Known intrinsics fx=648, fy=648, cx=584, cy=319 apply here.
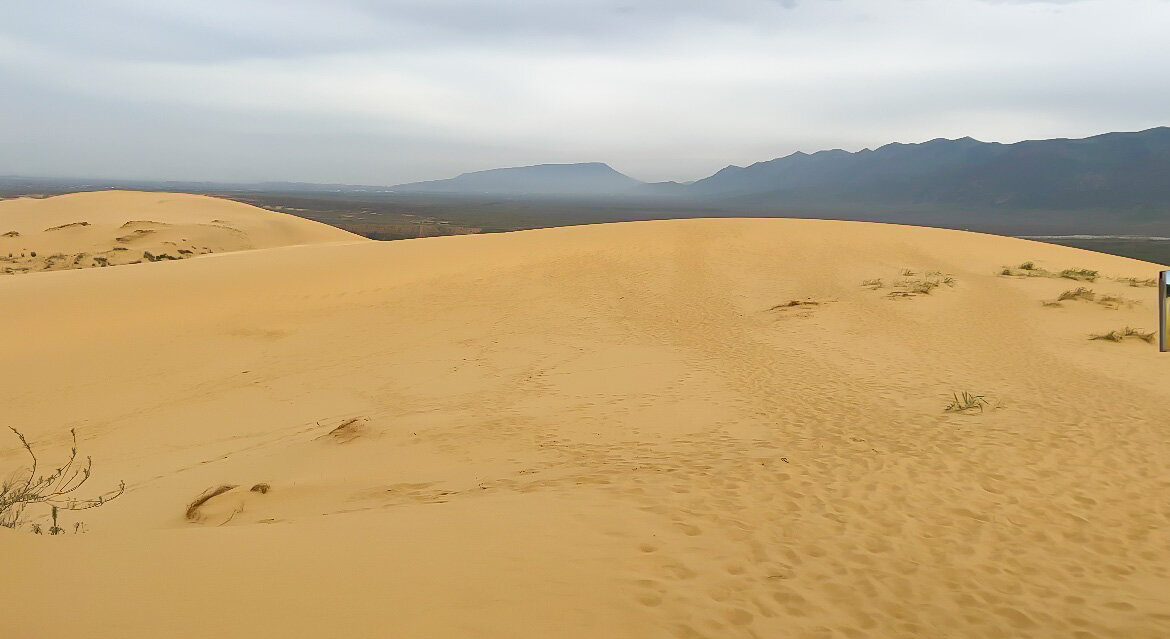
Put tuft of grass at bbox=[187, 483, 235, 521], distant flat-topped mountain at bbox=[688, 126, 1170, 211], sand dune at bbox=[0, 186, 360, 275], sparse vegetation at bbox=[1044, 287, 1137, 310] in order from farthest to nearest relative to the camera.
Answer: distant flat-topped mountain at bbox=[688, 126, 1170, 211] < sand dune at bbox=[0, 186, 360, 275] < sparse vegetation at bbox=[1044, 287, 1137, 310] < tuft of grass at bbox=[187, 483, 235, 521]

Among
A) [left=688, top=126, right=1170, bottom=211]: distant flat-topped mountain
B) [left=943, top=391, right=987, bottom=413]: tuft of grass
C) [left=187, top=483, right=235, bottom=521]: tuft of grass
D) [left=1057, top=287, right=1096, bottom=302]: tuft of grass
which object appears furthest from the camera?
[left=688, top=126, right=1170, bottom=211]: distant flat-topped mountain

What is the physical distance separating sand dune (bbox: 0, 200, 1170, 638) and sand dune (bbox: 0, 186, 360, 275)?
13.2 m

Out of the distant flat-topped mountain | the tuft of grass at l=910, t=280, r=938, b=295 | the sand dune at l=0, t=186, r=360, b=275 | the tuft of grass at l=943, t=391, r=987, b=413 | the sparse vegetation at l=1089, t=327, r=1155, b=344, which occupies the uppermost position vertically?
the distant flat-topped mountain

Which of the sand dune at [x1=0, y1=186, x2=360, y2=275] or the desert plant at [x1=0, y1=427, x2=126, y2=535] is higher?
the sand dune at [x1=0, y1=186, x2=360, y2=275]

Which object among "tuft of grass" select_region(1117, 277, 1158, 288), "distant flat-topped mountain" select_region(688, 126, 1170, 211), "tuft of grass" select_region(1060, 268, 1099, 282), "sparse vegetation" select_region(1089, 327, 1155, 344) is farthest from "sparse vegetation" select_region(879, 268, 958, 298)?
"distant flat-topped mountain" select_region(688, 126, 1170, 211)

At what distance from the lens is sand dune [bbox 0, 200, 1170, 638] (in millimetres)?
3527

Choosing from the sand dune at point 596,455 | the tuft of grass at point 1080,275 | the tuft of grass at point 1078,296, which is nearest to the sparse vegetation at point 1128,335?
the sand dune at point 596,455

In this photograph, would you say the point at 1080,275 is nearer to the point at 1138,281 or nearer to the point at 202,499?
the point at 1138,281

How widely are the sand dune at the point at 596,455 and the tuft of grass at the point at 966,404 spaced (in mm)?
182

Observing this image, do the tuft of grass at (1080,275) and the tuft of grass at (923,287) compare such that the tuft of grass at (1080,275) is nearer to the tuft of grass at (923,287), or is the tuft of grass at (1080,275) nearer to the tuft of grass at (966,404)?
the tuft of grass at (923,287)

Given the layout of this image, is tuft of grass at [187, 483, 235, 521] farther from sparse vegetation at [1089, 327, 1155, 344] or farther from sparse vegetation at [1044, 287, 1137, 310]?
sparse vegetation at [1044, 287, 1137, 310]

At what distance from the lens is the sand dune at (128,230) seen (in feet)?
93.0

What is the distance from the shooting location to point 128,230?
3172 centimetres

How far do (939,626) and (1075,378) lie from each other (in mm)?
7469
